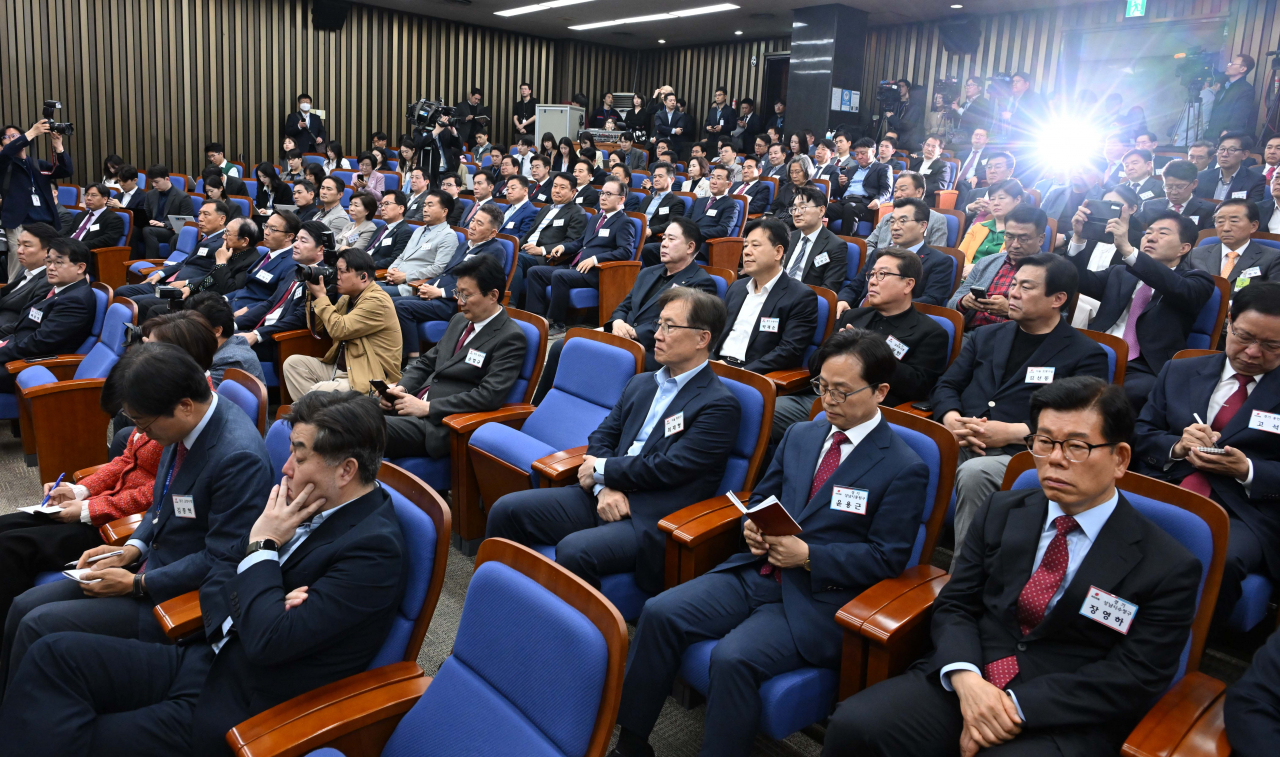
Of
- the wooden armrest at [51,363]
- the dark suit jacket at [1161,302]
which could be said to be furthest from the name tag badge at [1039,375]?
the wooden armrest at [51,363]

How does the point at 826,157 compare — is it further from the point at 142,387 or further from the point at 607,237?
the point at 142,387

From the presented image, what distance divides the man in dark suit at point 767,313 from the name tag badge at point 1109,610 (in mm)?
1904

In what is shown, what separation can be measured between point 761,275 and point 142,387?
2.48 m

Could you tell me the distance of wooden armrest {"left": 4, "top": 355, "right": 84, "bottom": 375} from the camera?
3.60 m

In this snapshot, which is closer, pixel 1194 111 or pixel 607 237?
pixel 607 237

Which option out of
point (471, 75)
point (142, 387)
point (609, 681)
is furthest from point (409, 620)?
point (471, 75)

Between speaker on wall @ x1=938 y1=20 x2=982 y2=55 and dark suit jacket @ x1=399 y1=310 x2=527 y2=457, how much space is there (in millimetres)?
9777

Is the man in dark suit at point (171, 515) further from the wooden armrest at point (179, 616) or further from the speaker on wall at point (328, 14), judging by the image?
the speaker on wall at point (328, 14)

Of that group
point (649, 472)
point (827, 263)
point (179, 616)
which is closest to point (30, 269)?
point (179, 616)

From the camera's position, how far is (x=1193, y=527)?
1.61m

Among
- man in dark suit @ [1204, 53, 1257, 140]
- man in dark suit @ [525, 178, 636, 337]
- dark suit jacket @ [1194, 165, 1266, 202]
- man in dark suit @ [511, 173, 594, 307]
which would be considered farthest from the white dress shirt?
man in dark suit @ [1204, 53, 1257, 140]

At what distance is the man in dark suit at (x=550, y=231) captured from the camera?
6.04m

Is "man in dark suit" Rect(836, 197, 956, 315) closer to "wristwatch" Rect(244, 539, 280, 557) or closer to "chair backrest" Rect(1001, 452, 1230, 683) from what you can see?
"chair backrest" Rect(1001, 452, 1230, 683)

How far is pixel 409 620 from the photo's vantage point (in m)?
1.64
